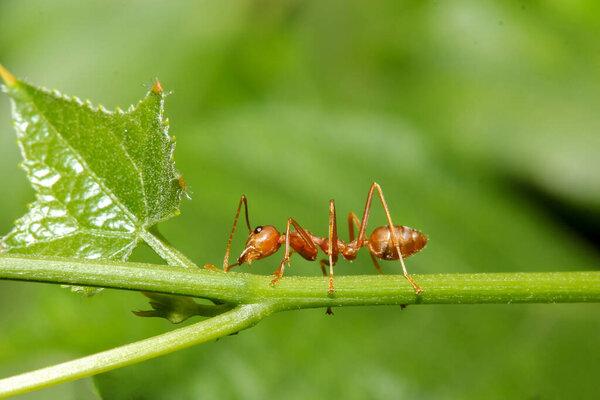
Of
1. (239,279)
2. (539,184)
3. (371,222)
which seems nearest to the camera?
(239,279)

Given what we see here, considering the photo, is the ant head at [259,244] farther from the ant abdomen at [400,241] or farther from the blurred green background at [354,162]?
the ant abdomen at [400,241]

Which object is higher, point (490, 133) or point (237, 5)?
point (237, 5)

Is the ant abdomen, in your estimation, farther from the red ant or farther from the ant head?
the ant head

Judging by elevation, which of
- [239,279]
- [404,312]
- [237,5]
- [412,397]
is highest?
[237,5]

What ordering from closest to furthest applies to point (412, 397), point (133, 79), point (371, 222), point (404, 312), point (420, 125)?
point (412, 397) < point (404, 312) < point (371, 222) < point (420, 125) < point (133, 79)

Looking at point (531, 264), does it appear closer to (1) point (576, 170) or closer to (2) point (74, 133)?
(1) point (576, 170)

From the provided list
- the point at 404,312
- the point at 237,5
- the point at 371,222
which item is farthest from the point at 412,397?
the point at 237,5
